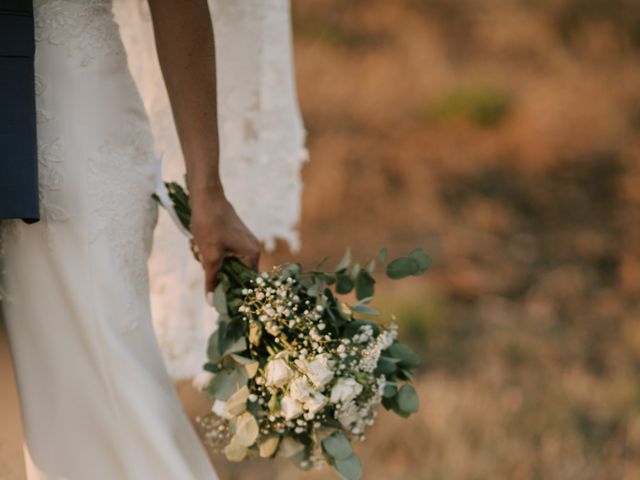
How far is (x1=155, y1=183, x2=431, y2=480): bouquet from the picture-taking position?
4.83 feet

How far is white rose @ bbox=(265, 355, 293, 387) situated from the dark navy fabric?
412 millimetres

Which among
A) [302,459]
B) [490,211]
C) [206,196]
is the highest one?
[206,196]

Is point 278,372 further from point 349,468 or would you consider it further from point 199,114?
point 199,114

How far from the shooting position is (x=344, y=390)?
1466 mm

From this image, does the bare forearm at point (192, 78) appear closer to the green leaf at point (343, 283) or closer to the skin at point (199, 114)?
the skin at point (199, 114)

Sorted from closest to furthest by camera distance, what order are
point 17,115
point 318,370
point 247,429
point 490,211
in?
point 17,115 < point 318,370 < point 247,429 < point 490,211

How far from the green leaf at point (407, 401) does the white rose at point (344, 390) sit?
0.17m

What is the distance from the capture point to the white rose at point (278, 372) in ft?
4.78

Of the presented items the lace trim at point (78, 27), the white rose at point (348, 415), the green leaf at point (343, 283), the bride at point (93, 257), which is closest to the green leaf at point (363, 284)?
the green leaf at point (343, 283)

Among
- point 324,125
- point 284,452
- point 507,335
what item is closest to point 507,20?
point 324,125

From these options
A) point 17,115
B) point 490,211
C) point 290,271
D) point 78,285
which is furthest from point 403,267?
point 490,211

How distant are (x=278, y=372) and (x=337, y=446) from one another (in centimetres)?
18

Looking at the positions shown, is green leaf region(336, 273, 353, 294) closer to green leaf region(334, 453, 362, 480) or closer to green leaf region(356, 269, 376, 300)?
green leaf region(356, 269, 376, 300)

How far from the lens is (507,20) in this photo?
24.3 ft
